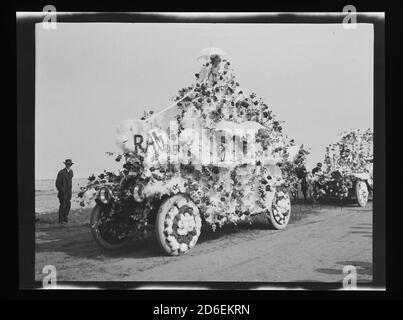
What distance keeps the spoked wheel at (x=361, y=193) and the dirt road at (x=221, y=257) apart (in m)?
0.04

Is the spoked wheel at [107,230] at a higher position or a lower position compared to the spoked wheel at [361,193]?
lower

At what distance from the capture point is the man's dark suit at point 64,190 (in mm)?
2801

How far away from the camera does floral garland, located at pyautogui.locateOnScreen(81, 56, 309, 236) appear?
2797mm

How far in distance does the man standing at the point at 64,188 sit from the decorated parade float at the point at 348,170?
63.1 inches

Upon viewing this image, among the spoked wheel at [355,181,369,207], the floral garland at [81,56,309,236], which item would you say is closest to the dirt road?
the spoked wheel at [355,181,369,207]

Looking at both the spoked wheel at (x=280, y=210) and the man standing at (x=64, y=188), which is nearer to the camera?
the man standing at (x=64, y=188)

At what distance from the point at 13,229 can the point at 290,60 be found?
211 cm

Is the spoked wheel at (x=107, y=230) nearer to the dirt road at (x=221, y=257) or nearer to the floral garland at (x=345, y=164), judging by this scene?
the dirt road at (x=221, y=257)

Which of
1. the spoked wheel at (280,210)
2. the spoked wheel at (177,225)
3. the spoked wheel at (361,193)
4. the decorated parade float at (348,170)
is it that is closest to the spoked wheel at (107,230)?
the spoked wheel at (177,225)

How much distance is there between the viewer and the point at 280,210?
2.96 meters

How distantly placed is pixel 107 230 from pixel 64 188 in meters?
0.38

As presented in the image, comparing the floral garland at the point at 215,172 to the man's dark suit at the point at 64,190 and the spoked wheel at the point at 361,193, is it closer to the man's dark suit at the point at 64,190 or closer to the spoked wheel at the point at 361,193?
the man's dark suit at the point at 64,190

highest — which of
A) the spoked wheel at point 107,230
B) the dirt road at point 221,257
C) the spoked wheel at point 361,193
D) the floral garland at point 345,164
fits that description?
the floral garland at point 345,164
